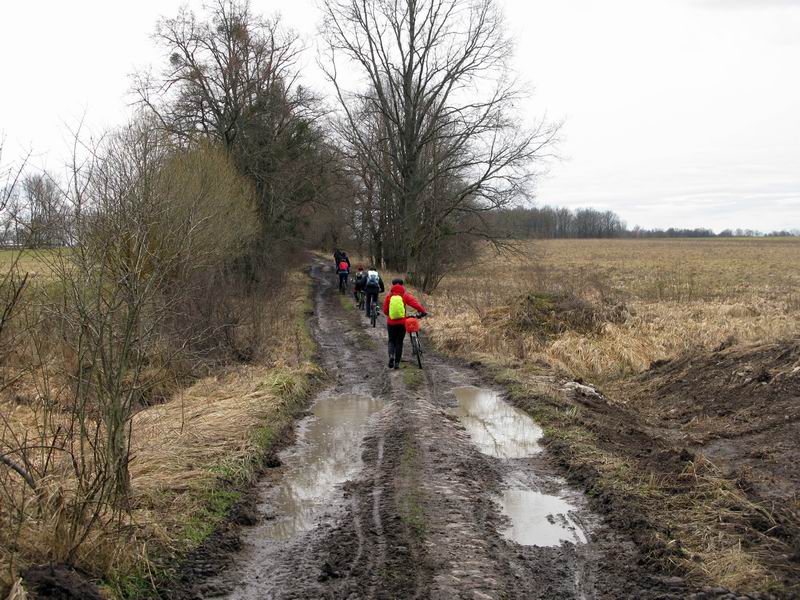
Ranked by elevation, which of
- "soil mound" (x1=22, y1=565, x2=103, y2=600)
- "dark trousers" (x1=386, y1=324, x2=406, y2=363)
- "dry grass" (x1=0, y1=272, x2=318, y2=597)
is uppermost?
"dark trousers" (x1=386, y1=324, x2=406, y2=363)

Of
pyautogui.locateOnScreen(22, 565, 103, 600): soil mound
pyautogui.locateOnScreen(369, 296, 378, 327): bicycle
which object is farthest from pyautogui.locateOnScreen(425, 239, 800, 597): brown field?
pyautogui.locateOnScreen(22, 565, 103, 600): soil mound

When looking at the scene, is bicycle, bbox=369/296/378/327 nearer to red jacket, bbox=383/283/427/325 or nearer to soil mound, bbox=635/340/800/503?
red jacket, bbox=383/283/427/325

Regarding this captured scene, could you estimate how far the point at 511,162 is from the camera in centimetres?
2891

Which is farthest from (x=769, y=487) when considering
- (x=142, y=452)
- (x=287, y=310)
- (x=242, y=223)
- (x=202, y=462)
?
(x=242, y=223)

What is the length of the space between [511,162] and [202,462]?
24355 mm

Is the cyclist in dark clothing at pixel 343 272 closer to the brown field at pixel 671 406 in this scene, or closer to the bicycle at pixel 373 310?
the brown field at pixel 671 406

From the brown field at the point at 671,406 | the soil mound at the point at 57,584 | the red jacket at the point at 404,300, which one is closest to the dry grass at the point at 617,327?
the brown field at the point at 671,406

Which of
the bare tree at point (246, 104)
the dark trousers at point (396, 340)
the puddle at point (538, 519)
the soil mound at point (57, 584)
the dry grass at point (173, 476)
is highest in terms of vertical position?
the bare tree at point (246, 104)

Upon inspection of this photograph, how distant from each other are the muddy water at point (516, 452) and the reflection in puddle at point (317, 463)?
1652mm

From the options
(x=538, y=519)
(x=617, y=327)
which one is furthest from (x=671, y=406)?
(x=538, y=519)

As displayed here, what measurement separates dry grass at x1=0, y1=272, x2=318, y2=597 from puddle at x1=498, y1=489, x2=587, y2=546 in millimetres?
2713

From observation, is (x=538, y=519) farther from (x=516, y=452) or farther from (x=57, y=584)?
(x=57, y=584)

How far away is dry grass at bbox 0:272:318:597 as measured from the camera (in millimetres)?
4355

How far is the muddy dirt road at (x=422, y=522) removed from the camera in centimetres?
470
